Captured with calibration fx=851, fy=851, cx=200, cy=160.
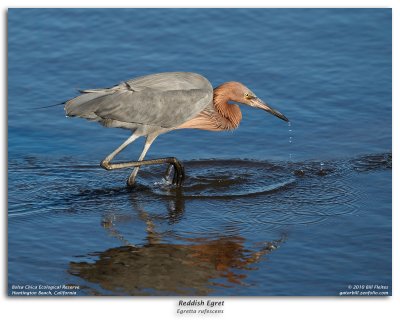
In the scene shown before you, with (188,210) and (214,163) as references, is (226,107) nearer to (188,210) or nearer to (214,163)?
(214,163)

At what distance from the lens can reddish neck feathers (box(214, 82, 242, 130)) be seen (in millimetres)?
11133

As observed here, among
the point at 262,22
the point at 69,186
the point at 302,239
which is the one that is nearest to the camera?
the point at 302,239

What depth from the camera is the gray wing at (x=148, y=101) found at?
10.1 m

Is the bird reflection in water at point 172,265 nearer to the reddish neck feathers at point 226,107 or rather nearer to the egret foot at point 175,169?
the egret foot at point 175,169

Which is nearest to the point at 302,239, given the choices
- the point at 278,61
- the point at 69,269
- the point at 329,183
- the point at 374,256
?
the point at 374,256

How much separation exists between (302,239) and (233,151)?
2.73 meters

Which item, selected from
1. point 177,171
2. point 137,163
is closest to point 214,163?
point 177,171

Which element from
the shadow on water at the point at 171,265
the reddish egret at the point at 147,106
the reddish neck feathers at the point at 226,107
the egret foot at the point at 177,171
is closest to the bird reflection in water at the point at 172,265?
the shadow on water at the point at 171,265

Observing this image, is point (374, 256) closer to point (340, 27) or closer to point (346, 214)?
point (346, 214)

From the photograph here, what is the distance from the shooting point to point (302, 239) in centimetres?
920

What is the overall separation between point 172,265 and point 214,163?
2850 mm

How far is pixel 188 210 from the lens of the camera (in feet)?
32.6

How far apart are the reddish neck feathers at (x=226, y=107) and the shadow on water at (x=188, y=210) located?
0.54 metres

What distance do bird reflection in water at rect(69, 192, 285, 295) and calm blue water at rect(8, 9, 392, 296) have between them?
2 centimetres
